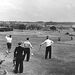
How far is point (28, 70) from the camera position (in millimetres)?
10828

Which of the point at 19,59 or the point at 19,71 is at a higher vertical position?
the point at 19,59

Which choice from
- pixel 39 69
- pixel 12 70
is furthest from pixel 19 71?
pixel 39 69

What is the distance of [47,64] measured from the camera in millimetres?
12508

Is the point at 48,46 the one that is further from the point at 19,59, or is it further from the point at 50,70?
the point at 19,59

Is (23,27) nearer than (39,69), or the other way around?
(39,69)

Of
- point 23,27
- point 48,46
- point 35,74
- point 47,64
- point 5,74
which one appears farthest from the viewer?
point 23,27

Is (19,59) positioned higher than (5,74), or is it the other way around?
(19,59)

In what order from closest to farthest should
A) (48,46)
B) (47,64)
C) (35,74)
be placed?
1. (35,74)
2. (47,64)
3. (48,46)

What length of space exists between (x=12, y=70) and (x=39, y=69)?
4.95 ft

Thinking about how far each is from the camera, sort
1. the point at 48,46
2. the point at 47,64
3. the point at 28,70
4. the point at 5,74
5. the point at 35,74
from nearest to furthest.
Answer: the point at 5,74
the point at 35,74
the point at 28,70
the point at 47,64
the point at 48,46

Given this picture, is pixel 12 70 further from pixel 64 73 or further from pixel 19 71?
pixel 64 73

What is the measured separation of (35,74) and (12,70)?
1341 mm

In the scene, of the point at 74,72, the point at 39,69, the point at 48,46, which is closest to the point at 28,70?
the point at 39,69

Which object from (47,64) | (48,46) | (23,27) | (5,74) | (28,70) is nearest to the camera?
(5,74)
